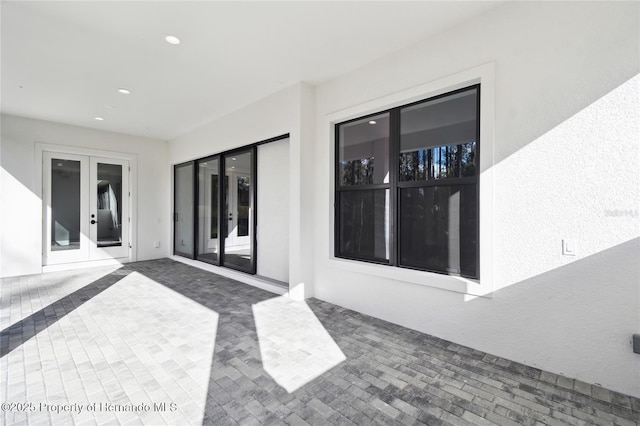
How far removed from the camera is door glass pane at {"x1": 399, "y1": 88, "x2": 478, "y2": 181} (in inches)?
115

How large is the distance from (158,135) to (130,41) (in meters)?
4.42

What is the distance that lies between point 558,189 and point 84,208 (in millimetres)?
8072

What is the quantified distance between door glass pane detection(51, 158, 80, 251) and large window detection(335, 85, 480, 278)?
19.3ft

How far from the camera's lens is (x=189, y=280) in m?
5.25

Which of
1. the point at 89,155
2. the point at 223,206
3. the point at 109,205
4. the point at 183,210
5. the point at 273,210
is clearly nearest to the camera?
the point at 273,210

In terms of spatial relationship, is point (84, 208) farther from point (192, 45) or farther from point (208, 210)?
point (192, 45)

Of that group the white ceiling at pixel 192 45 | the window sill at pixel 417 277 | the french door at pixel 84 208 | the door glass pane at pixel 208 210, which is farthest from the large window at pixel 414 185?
the french door at pixel 84 208

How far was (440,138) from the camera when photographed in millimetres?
3119

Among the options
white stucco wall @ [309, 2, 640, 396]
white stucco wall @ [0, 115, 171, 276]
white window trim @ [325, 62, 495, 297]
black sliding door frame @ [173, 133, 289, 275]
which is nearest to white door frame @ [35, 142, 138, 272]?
white stucco wall @ [0, 115, 171, 276]

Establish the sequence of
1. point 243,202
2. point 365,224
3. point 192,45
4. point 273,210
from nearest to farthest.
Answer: point 192,45 → point 365,224 → point 273,210 → point 243,202

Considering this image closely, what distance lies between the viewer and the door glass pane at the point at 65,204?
6.09 metres

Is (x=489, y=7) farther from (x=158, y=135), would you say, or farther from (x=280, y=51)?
(x=158, y=135)

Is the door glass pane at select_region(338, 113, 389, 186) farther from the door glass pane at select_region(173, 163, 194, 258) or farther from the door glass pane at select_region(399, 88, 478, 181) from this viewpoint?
the door glass pane at select_region(173, 163, 194, 258)

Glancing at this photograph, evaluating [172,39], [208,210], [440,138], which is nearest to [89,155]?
[208,210]
